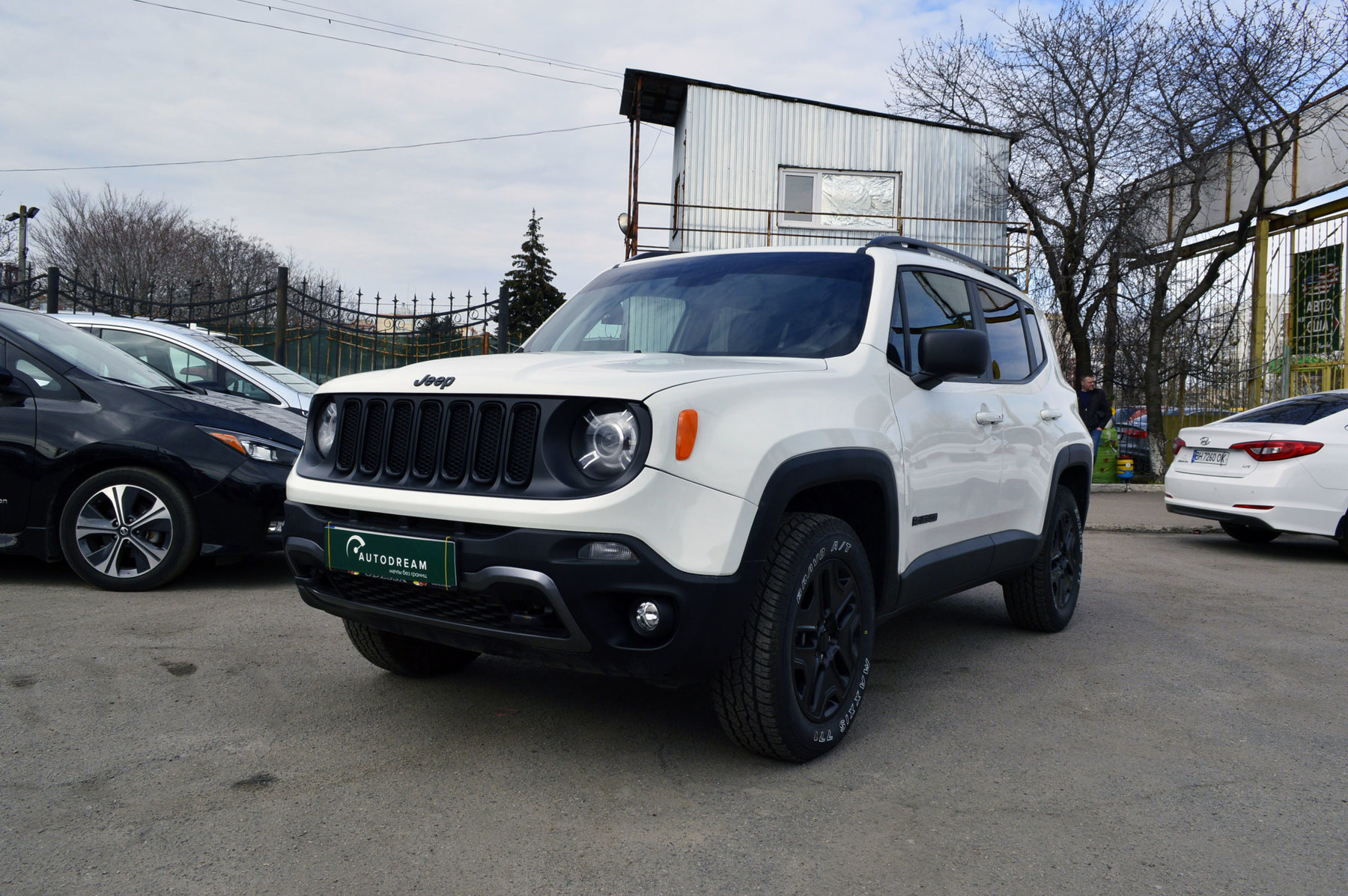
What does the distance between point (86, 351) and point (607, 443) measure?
4759mm

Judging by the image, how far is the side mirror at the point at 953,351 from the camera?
148 inches

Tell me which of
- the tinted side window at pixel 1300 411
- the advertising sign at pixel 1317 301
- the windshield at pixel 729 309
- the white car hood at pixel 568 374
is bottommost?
the white car hood at pixel 568 374

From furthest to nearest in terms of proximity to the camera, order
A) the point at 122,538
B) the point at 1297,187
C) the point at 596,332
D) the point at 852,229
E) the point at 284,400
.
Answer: the point at 852,229 < the point at 1297,187 < the point at 284,400 < the point at 122,538 < the point at 596,332

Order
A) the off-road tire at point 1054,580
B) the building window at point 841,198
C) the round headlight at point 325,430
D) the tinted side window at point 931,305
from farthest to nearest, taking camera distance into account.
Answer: the building window at point 841,198
the off-road tire at point 1054,580
the tinted side window at point 931,305
the round headlight at point 325,430

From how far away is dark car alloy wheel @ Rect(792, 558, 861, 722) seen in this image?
3.27 metres

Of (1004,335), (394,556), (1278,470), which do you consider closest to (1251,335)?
(1278,470)

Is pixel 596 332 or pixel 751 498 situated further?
pixel 596 332

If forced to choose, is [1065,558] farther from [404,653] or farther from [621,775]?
[404,653]

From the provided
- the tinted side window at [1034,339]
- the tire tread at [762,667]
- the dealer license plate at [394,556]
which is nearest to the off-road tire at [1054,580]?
the tinted side window at [1034,339]

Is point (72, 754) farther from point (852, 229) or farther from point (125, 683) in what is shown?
point (852, 229)

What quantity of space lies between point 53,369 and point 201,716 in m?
3.24

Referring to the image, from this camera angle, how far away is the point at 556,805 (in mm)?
2961

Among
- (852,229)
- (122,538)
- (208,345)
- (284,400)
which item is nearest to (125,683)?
(122,538)

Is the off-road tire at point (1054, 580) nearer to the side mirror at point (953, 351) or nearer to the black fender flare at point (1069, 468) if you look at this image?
the black fender flare at point (1069, 468)
